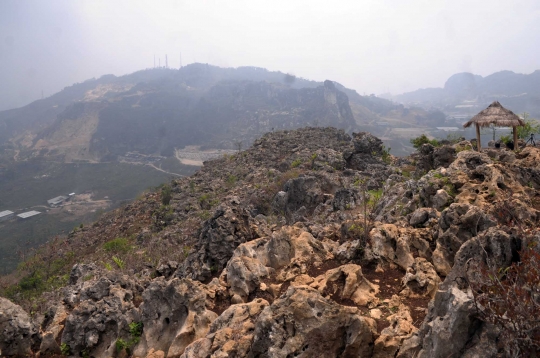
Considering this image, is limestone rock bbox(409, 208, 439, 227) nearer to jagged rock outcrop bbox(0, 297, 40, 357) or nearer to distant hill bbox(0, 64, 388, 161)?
jagged rock outcrop bbox(0, 297, 40, 357)

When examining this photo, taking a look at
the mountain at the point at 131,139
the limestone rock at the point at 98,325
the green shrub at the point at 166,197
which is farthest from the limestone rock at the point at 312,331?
the mountain at the point at 131,139

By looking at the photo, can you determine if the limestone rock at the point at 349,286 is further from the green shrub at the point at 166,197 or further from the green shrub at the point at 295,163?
the green shrub at the point at 166,197

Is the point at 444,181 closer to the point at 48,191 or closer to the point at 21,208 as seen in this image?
the point at 21,208

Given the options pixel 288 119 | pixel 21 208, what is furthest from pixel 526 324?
pixel 288 119

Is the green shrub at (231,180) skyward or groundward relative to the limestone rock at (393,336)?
skyward

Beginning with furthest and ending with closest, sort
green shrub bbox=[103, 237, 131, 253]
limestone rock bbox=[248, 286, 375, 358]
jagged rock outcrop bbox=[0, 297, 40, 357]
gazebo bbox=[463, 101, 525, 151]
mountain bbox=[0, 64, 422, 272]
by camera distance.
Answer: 1. mountain bbox=[0, 64, 422, 272]
2. green shrub bbox=[103, 237, 131, 253]
3. gazebo bbox=[463, 101, 525, 151]
4. jagged rock outcrop bbox=[0, 297, 40, 357]
5. limestone rock bbox=[248, 286, 375, 358]

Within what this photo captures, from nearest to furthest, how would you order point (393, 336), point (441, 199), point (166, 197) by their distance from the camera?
1. point (393, 336)
2. point (441, 199)
3. point (166, 197)

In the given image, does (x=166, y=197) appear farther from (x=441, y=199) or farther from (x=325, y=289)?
(x=325, y=289)

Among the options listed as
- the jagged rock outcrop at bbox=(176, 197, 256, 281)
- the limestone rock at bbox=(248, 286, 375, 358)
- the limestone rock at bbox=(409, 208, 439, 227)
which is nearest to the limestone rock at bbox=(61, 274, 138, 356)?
the jagged rock outcrop at bbox=(176, 197, 256, 281)

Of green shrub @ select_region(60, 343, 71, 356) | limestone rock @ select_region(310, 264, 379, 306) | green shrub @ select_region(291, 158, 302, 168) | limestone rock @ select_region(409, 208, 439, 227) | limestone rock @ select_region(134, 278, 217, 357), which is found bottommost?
green shrub @ select_region(60, 343, 71, 356)

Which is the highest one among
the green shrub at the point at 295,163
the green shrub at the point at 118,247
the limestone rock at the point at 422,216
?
the green shrub at the point at 295,163

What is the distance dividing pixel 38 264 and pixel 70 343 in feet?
76.6

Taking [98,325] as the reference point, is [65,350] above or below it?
below

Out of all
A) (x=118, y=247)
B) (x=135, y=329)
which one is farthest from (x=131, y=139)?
(x=135, y=329)
